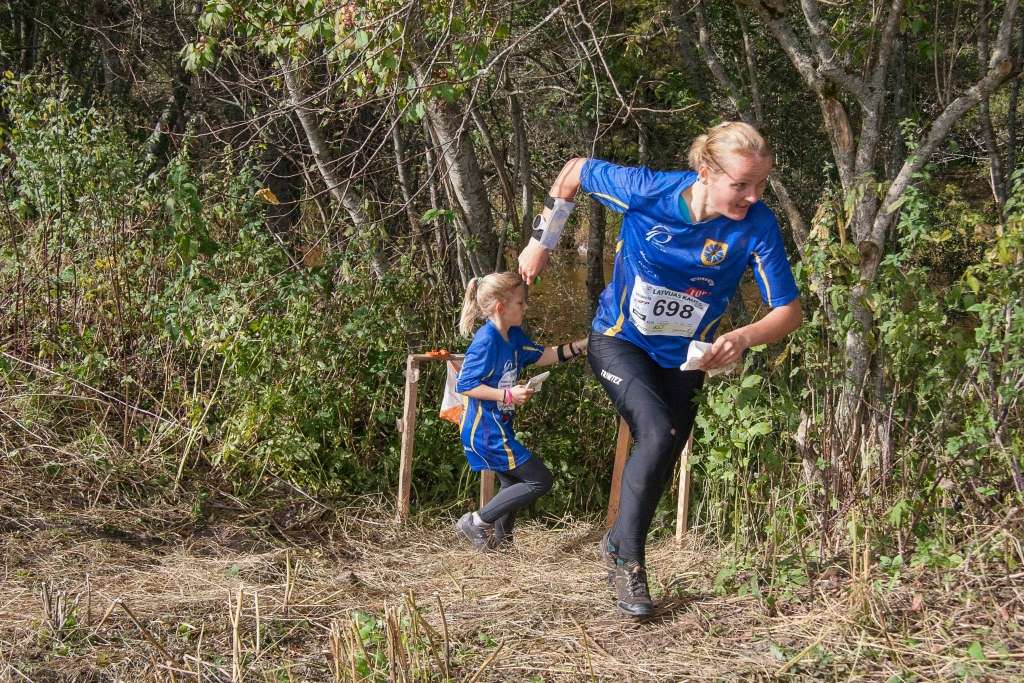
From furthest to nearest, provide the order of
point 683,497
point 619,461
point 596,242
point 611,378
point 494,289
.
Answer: point 596,242 → point 619,461 → point 683,497 → point 494,289 → point 611,378

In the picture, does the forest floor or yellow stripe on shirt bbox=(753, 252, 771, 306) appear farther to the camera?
yellow stripe on shirt bbox=(753, 252, 771, 306)

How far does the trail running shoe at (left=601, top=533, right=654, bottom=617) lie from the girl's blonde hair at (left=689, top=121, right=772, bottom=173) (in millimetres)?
1373

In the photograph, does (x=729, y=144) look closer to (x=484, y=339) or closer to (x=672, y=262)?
(x=672, y=262)

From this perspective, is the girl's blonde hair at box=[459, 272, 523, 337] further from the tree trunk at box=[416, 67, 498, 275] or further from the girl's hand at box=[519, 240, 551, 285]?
the tree trunk at box=[416, 67, 498, 275]

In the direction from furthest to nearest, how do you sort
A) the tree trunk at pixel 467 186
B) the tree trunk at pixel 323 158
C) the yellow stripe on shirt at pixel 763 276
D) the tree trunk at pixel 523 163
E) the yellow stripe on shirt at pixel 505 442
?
1. the tree trunk at pixel 523 163
2. the tree trunk at pixel 323 158
3. the tree trunk at pixel 467 186
4. the yellow stripe on shirt at pixel 505 442
5. the yellow stripe on shirt at pixel 763 276

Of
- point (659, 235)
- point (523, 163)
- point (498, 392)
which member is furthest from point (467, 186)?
point (659, 235)

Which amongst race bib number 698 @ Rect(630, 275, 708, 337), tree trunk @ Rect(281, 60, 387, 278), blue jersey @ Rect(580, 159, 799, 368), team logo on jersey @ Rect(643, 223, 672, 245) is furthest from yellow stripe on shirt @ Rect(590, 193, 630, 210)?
tree trunk @ Rect(281, 60, 387, 278)

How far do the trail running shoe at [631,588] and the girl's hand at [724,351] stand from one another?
767 mm

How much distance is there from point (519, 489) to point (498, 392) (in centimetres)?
52

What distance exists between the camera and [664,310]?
154 inches

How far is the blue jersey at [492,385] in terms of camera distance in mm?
4832

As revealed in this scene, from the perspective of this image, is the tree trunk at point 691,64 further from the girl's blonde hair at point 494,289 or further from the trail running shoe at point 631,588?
the trail running shoe at point 631,588

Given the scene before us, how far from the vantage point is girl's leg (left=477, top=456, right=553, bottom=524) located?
4992 millimetres

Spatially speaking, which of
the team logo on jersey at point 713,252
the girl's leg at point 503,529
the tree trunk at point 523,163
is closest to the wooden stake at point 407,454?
the girl's leg at point 503,529
